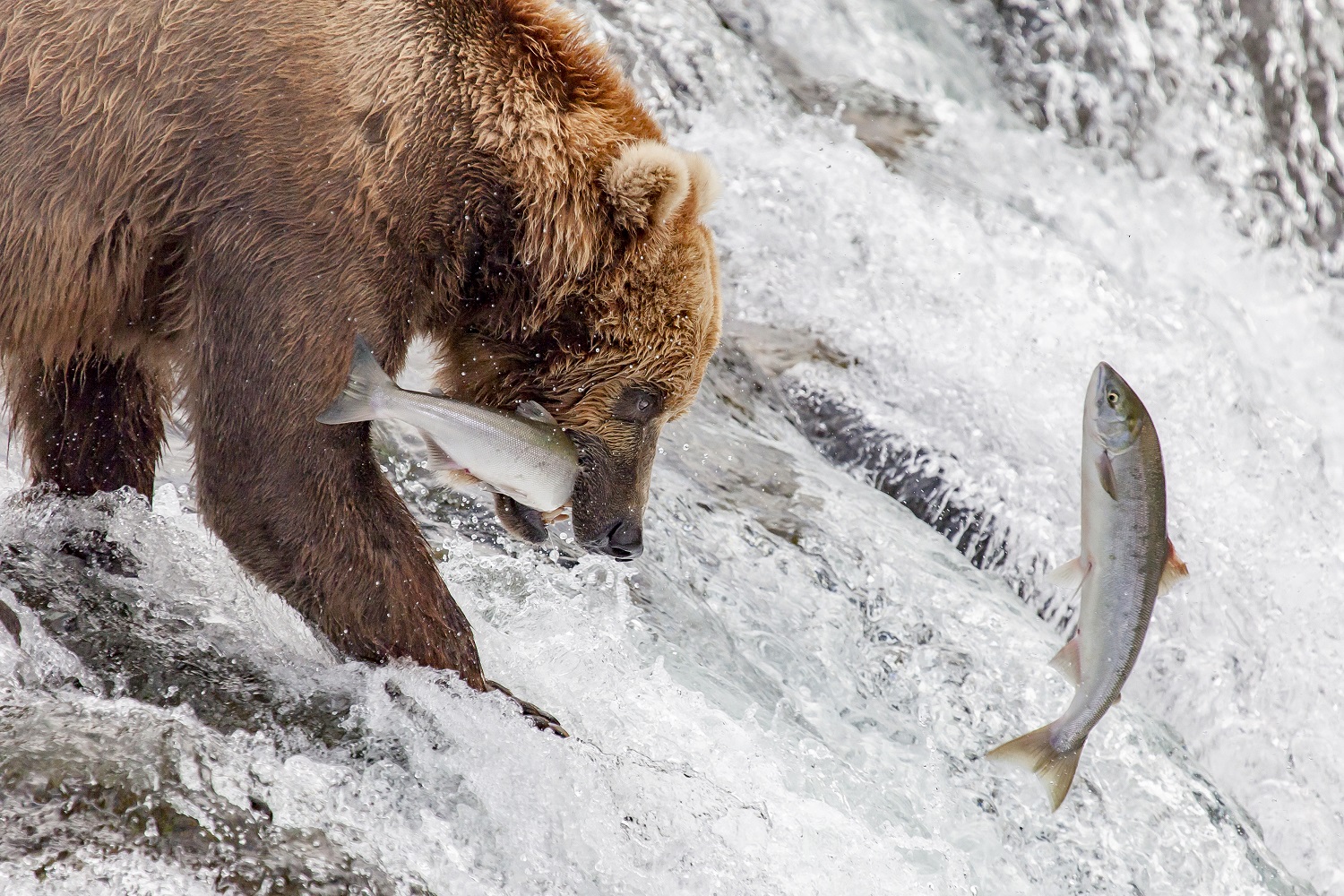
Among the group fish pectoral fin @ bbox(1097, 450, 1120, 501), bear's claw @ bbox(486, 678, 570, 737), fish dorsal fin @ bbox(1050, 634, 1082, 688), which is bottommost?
bear's claw @ bbox(486, 678, 570, 737)

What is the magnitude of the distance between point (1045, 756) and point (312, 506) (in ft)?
6.21

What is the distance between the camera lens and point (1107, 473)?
3.01m

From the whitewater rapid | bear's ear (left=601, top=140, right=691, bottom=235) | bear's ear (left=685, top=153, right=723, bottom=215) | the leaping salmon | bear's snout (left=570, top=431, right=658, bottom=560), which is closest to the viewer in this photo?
the whitewater rapid

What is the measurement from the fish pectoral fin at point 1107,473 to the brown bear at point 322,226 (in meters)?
1.08

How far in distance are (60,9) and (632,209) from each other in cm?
143

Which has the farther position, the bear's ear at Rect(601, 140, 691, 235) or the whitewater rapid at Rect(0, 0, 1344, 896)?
the bear's ear at Rect(601, 140, 691, 235)

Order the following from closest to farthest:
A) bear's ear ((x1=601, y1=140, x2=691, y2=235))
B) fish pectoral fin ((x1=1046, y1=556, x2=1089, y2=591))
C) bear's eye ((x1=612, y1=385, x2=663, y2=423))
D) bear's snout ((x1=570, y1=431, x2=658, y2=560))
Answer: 1. fish pectoral fin ((x1=1046, y1=556, x2=1089, y2=591))
2. bear's ear ((x1=601, y1=140, x2=691, y2=235))
3. bear's eye ((x1=612, y1=385, x2=663, y2=423))
4. bear's snout ((x1=570, y1=431, x2=658, y2=560))

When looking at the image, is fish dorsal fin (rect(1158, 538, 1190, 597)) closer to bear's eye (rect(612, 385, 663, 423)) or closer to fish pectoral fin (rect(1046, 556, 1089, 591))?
fish pectoral fin (rect(1046, 556, 1089, 591))

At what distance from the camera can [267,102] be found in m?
3.11

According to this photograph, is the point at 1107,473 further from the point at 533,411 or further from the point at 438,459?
the point at 438,459

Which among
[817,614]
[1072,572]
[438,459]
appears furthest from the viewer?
[817,614]

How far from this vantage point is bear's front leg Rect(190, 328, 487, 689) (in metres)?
3.07

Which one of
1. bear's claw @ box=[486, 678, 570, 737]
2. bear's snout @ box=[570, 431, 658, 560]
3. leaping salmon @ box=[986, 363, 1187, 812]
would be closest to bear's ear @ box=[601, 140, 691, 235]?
bear's snout @ box=[570, 431, 658, 560]

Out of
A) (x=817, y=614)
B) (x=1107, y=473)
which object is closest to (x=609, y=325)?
(x=1107, y=473)
